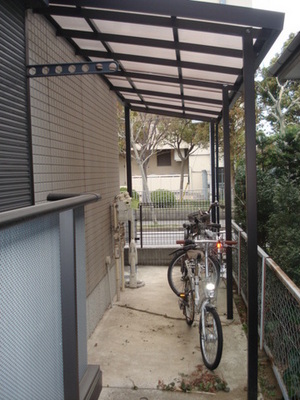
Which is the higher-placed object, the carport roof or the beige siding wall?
the carport roof

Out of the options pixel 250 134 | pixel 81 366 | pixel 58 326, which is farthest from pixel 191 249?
pixel 58 326

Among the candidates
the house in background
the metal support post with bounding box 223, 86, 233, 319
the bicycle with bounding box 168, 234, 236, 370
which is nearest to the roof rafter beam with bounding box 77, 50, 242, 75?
the metal support post with bounding box 223, 86, 233, 319

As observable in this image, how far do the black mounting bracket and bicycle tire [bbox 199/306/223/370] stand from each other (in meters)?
2.40

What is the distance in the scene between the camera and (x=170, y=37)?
3.75m

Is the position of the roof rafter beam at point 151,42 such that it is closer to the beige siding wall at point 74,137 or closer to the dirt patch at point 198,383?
the beige siding wall at point 74,137

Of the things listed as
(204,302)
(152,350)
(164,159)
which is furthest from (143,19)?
(164,159)

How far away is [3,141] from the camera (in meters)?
2.69

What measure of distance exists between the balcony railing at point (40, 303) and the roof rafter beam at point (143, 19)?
221 centimetres

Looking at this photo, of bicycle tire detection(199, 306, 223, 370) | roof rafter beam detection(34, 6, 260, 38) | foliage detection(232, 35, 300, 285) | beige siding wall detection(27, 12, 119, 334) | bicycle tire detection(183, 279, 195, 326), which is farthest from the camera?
foliage detection(232, 35, 300, 285)

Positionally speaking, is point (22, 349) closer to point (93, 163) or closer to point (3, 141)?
point (3, 141)

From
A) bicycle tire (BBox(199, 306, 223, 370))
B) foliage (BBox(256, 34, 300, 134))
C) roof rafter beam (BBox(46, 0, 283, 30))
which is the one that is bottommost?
bicycle tire (BBox(199, 306, 223, 370))

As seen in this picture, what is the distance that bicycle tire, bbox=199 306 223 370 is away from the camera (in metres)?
3.60

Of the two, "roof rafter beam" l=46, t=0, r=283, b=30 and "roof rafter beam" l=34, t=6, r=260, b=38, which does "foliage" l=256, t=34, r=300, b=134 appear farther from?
"roof rafter beam" l=46, t=0, r=283, b=30

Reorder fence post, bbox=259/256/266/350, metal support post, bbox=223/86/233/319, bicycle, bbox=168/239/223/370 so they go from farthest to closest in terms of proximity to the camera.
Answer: metal support post, bbox=223/86/233/319 → fence post, bbox=259/256/266/350 → bicycle, bbox=168/239/223/370
